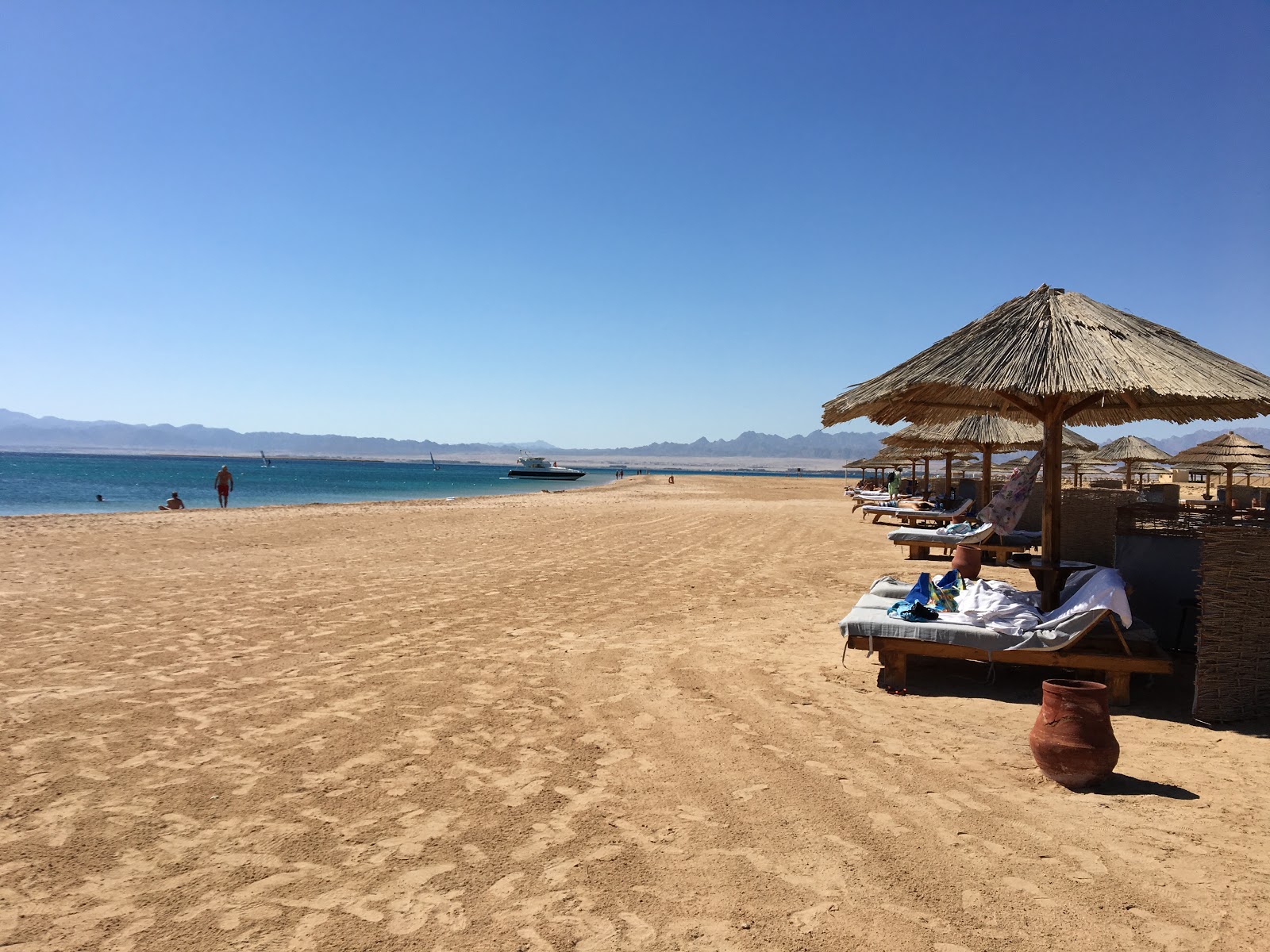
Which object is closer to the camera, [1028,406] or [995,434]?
[1028,406]

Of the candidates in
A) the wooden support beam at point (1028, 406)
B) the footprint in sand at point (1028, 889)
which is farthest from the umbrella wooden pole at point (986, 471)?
the footprint in sand at point (1028, 889)

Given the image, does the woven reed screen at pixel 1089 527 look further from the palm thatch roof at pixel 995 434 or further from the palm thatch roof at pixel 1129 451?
the palm thatch roof at pixel 1129 451

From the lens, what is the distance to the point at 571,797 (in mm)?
3551

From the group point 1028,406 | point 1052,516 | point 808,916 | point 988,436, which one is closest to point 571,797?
point 808,916

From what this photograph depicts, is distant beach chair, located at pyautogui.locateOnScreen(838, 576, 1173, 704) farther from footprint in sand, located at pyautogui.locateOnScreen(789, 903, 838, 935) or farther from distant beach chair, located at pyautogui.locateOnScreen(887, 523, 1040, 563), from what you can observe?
distant beach chair, located at pyautogui.locateOnScreen(887, 523, 1040, 563)

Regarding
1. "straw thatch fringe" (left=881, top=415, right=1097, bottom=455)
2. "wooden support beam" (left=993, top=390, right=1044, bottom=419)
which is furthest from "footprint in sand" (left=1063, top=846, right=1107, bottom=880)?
"straw thatch fringe" (left=881, top=415, right=1097, bottom=455)

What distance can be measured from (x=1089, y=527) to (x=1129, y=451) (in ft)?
61.4

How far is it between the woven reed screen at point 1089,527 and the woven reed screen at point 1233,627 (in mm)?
4371

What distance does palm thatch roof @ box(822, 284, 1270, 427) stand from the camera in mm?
4977

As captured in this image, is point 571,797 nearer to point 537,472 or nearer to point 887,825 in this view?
point 887,825

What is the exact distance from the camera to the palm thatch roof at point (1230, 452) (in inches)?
663

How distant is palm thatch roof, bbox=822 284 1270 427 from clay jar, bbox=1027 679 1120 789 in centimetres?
209

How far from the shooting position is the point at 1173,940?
2.47 metres

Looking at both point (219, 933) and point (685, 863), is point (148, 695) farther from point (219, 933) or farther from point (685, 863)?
point (685, 863)
